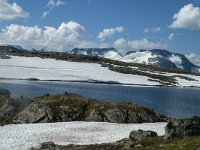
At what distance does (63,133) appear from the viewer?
170 feet

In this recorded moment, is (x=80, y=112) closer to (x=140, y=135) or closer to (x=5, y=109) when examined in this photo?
(x=5, y=109)

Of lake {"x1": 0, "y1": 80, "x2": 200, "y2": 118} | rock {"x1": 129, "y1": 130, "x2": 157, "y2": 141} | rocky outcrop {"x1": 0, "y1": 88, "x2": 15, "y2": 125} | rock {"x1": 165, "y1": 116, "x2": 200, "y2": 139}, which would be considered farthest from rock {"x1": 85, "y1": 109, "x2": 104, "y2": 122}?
lake {"x1": 0, "y1": 80, "x2": 200, "y2": 118}

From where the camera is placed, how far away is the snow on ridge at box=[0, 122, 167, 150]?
45531 millimetres

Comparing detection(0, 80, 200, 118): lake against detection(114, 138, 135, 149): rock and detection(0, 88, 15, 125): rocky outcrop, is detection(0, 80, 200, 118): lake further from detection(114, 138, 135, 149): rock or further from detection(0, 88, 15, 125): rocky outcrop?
detection(114, 138, 135, 149): rock

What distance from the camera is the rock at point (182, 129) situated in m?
44.9

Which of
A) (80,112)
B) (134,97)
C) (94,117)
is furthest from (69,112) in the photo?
(134,97)

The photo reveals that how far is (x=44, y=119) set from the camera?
61.1m

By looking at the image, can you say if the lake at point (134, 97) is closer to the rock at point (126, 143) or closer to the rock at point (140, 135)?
the rock at point (140, 135)

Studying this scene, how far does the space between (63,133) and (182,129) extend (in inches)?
621

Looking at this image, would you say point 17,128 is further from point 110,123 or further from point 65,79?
point 65,79

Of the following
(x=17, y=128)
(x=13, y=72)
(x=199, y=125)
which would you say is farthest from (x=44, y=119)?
(x=13, y=72)

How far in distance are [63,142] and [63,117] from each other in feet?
50.1

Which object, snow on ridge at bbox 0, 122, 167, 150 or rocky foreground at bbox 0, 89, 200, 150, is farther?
rocky foreground at bbox 0, 89, 200, 150

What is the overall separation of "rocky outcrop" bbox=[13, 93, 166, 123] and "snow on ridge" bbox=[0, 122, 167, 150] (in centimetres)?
344
